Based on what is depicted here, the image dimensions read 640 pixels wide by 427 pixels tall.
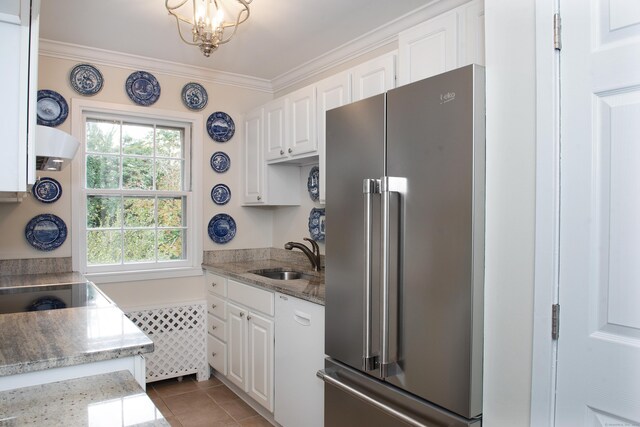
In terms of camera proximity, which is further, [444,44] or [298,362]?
[298,362]

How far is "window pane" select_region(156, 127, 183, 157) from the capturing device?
3502 mm

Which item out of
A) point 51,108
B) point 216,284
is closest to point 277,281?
point 216,284

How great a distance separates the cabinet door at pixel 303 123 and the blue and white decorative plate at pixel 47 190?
63.6 inches

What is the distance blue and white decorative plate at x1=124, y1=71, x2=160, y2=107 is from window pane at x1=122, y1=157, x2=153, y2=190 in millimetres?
440

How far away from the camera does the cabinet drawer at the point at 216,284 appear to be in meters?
3.27

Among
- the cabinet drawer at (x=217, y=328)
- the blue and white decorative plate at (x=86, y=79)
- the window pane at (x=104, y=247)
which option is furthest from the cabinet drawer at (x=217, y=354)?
the blue and white decorative plate at (x=86, y=79)

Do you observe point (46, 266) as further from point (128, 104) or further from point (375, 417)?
point (375, 417)

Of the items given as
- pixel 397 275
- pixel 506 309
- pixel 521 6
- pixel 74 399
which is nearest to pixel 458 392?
pixel 506 309

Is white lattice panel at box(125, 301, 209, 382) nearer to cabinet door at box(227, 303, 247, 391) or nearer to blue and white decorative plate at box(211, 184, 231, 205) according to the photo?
cabinet door at box(227, 303, 247, 391)

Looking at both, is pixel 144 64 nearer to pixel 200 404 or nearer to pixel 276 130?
pixel 276 130

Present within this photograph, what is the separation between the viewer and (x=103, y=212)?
10.7 ft

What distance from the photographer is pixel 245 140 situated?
371 centimetres

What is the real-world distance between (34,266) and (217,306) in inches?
49.9

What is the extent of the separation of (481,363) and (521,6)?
1.12 m
